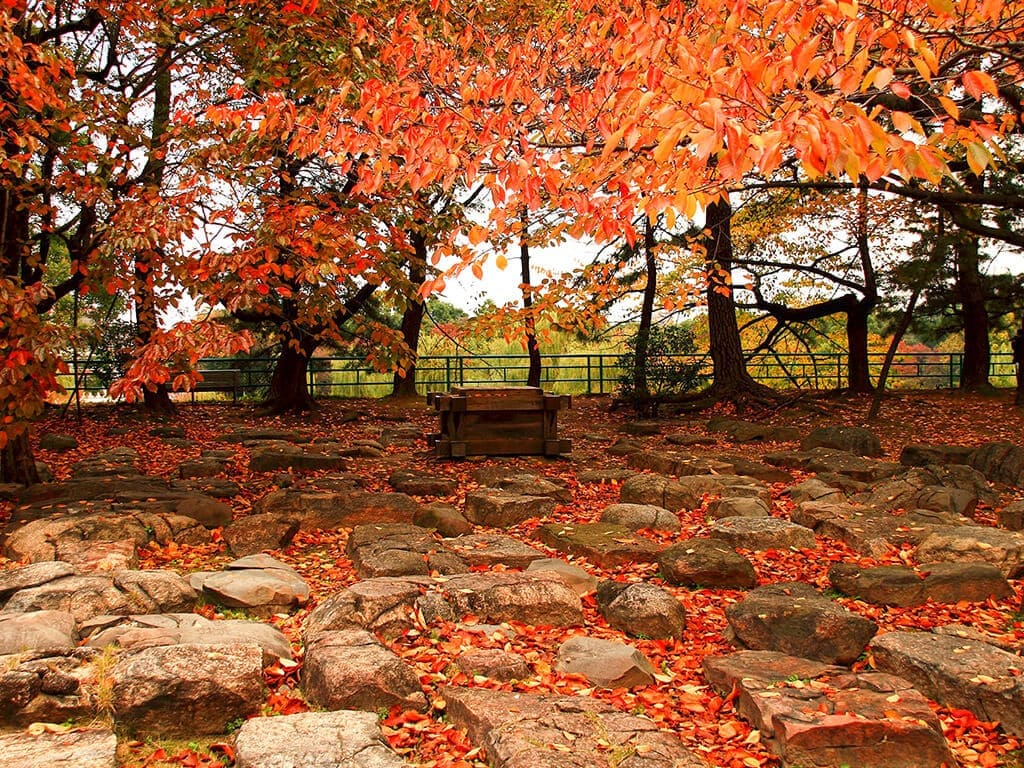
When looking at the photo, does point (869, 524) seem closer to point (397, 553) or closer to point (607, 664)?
point (607, 664)

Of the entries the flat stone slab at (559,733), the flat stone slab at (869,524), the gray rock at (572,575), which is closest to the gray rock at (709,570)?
the gray rock at (572,575)

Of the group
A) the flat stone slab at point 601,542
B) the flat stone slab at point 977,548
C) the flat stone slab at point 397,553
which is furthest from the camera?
the flat stone slab at point 601,542

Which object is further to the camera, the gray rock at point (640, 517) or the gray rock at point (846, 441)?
the gray rock at point (846, 441)

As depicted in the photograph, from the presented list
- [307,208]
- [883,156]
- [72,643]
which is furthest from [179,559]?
[883,156]

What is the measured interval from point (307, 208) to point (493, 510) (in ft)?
9.27

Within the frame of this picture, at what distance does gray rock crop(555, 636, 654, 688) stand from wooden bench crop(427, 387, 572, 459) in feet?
20.8

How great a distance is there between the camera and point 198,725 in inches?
126

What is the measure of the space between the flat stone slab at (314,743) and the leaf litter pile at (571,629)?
6.2 inches

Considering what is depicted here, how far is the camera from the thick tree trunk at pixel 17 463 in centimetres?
761

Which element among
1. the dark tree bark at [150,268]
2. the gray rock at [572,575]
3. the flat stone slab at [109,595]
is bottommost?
the gray rock at [572,575]

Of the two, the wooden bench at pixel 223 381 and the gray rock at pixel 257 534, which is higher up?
the wooden bench at pixel 223 381

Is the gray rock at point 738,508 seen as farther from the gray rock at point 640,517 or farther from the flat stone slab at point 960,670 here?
the flat stone slab at point 960,670

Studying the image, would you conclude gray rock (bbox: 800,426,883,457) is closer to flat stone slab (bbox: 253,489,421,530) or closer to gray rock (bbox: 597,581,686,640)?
flat stone slab (bbox: 253,489,421,530)

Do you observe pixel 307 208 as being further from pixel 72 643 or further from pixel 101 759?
pixel 101 759
